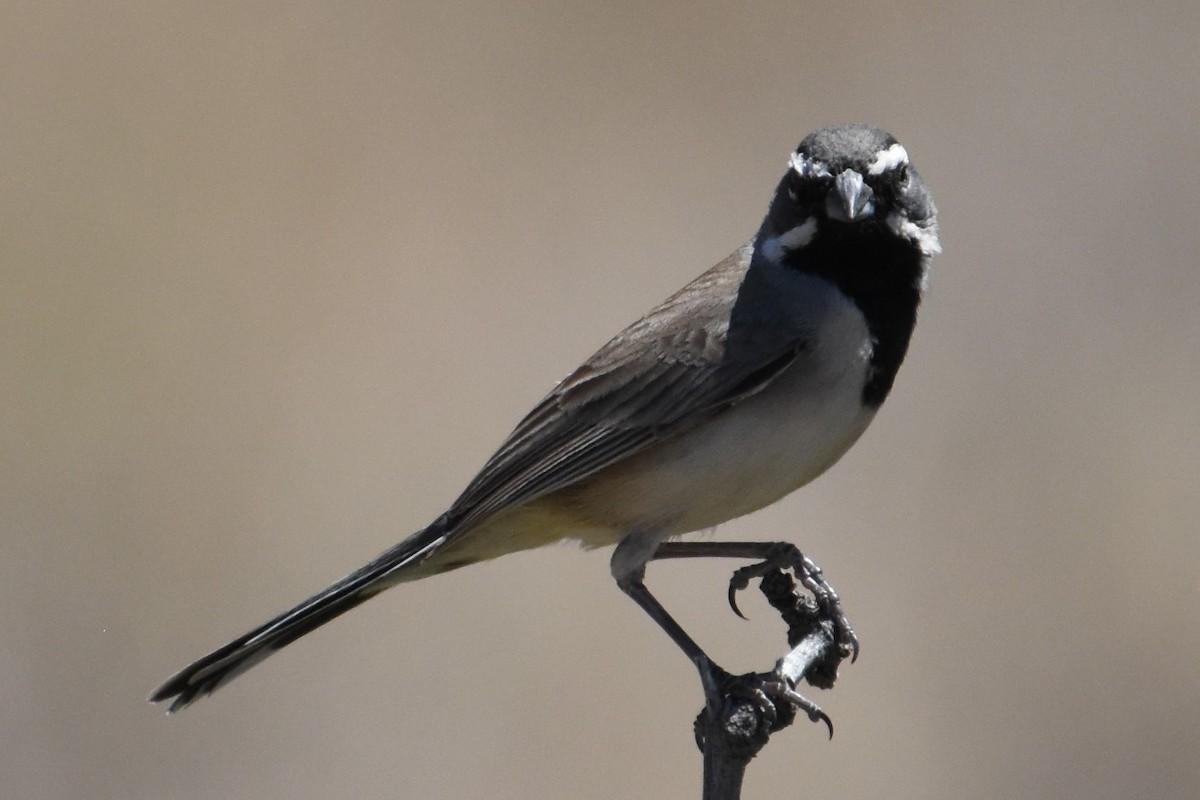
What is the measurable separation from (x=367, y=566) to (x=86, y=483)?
5.36 meters

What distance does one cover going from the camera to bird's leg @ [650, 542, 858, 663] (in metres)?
6.58

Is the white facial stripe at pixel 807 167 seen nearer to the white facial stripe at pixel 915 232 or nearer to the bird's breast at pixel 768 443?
the white facial stripe at pixel 915 232

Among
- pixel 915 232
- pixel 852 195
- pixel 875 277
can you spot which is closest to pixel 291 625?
pixel 875 277

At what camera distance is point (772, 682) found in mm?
5984

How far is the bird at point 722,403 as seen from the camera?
21.7 feet

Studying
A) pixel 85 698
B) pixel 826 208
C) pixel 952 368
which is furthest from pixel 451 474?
pixel 826 208

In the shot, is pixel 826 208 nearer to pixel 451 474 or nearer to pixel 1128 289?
pixel 451 474

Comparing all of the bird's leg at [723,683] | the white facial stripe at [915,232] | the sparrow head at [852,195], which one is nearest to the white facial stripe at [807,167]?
the sparrow head at [852,195]

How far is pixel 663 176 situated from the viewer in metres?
13.8

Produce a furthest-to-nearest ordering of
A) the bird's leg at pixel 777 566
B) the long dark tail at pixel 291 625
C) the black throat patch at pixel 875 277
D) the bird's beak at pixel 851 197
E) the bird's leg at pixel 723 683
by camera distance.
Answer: the long dark tail at pixel 291 625
the black throat patch at pixel 875 277
the bird's leg at pixel 777 566
the bird's beak at pixel 851 197
the bird's leg at pixel 723 683

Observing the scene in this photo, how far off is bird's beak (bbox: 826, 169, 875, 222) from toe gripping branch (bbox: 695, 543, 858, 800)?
1.33m

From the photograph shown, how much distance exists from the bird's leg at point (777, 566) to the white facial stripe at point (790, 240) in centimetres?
115

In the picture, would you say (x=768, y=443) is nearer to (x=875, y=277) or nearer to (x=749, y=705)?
(x=875, y=277)

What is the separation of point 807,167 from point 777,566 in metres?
1.56
